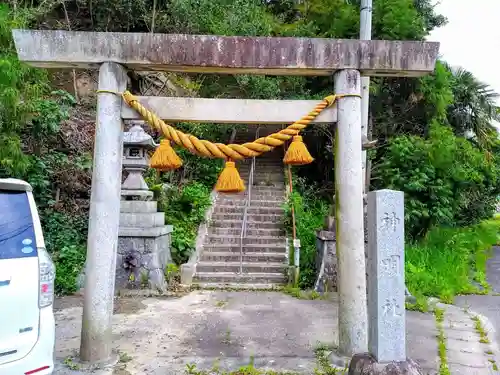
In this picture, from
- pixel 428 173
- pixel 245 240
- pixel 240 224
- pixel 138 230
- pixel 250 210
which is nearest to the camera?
pixel 138 230

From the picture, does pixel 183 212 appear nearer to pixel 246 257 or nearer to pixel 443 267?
pixel 246 257

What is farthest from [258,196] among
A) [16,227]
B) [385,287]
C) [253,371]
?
[16,227]

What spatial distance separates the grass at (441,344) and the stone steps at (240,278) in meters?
2.72

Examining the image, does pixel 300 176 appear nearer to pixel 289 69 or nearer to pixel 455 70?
pixel 455 70

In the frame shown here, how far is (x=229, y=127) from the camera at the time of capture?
13.5m

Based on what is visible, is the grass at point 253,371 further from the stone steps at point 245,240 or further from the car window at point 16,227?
the stone steps at point 245,240

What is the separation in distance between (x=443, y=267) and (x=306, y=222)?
2.94m

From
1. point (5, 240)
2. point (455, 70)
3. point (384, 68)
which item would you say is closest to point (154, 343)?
point (5, 240)

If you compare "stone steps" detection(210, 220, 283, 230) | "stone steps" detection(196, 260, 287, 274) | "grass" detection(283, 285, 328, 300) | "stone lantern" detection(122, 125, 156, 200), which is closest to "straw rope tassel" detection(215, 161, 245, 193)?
"grass" detection(283, 285, 328, 300)

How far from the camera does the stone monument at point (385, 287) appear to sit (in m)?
3.24

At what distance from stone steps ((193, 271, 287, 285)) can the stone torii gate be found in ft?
12.0

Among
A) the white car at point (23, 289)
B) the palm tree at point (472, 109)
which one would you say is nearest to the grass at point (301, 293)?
the white car at point (23, 289)

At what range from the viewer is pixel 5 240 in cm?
264

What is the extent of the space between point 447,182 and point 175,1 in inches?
344
